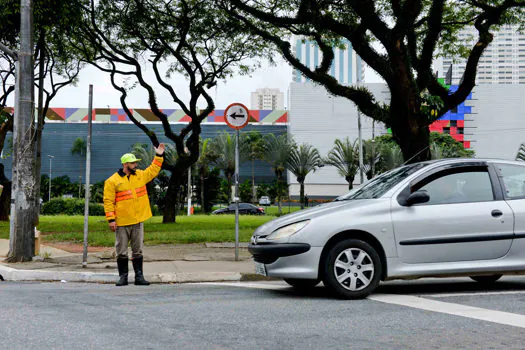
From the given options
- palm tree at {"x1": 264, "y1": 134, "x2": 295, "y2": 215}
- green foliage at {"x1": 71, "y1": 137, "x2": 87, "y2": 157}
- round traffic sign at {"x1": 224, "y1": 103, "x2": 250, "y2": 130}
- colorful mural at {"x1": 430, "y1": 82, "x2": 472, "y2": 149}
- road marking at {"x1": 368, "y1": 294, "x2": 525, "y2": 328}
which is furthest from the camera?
green foliage at {"x1": 71, "y1": 137, "x2": 87, "y2": 157}

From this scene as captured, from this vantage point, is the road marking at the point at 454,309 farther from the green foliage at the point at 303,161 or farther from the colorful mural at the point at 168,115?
the colorful mural at the point at 168,115

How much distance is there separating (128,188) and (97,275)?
174 cm

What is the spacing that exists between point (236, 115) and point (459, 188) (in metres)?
4.96

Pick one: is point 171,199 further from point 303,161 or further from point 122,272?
point 303,161

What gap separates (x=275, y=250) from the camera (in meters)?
6.49

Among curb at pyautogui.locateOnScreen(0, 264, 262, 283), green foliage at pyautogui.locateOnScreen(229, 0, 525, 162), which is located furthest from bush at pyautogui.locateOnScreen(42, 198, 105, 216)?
curb at pyautogui.locateOnScreen(0, 264, 262, 283)

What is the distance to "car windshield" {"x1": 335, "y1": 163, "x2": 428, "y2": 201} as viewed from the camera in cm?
695

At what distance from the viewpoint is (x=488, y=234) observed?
669 cm

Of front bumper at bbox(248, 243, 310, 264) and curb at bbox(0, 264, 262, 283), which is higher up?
front bumper at bbox(248, 243, 310, 264)

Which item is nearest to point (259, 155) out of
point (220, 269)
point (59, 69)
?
point (59, 69)

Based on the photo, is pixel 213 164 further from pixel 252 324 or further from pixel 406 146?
pixel 252 324

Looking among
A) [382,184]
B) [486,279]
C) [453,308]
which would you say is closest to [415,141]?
[486,279]

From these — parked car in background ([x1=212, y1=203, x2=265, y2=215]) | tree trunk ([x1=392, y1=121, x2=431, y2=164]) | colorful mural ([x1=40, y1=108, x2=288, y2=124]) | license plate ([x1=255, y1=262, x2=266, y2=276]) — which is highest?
colorful mural ([x1=40, y1=108, x2=288, y2=124])

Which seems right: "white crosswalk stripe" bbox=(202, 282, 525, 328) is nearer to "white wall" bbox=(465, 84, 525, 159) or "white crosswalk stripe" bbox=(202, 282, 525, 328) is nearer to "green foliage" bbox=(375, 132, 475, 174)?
"green foliage" bbox=(375, 132, 475, 174)
